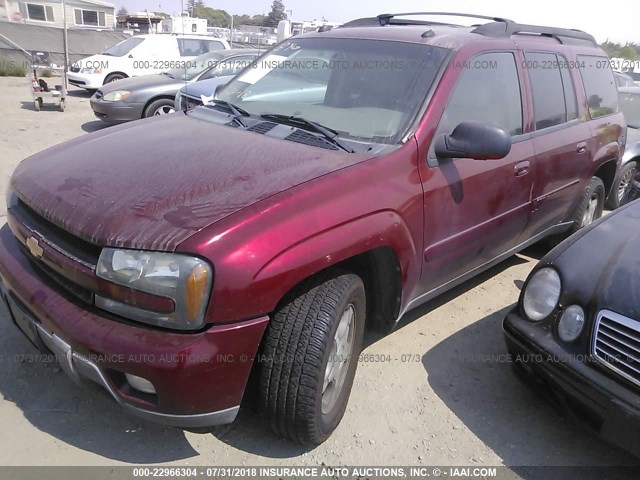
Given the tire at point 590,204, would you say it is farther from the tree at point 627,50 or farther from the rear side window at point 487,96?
the tree at point 627,50

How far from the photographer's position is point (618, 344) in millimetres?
2213

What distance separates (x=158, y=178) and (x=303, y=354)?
97 cm

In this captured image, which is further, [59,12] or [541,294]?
[59,12]

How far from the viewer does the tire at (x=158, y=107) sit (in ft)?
28.3

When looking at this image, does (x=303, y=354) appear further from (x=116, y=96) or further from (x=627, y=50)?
(x=627, y=50)

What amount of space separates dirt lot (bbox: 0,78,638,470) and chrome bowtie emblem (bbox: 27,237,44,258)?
623 mm

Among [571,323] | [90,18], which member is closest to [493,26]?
[571,323]

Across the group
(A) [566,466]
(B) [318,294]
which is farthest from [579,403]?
(B) [318,294]

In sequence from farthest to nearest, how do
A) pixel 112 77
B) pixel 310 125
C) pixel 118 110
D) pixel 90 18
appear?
pixel 90 18 < pixel 112 77 < pixel 118 110 < pixel 310 125

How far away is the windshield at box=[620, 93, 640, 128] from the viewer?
21.9 ft

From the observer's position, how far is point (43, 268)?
226 centimetres

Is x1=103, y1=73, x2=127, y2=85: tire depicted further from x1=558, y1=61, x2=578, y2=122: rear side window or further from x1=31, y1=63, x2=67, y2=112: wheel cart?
x1=558, y1=61, x2=578, y2=122: rear side window

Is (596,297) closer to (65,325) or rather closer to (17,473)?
(65,325)

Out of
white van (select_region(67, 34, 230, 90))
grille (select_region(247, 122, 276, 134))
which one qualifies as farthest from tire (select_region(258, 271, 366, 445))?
white van (select_region(67, 34, 230, 90))
